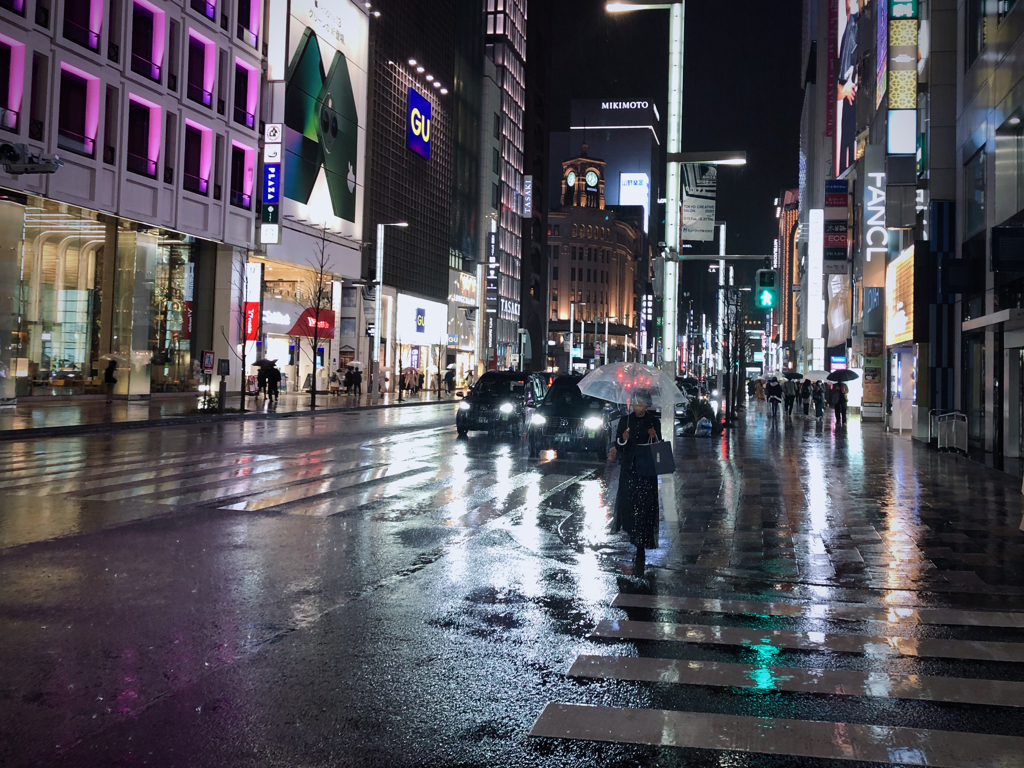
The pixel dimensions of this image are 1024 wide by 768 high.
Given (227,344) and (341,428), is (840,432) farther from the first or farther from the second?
(227,344)

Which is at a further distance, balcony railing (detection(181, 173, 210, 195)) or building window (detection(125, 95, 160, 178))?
balcony railing (detection(181, 173, 210, 195))

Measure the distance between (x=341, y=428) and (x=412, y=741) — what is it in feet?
74.9

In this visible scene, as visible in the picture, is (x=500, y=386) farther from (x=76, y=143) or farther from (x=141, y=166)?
(x=141, y=166)

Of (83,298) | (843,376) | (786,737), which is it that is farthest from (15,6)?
(843,376)

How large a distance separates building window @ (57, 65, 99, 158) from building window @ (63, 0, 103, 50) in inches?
44.1

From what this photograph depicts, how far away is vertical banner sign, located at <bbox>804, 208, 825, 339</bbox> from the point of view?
75688 mm

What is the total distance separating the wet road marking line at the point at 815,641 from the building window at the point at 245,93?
3964 cm

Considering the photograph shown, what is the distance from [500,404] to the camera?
23.7 metres

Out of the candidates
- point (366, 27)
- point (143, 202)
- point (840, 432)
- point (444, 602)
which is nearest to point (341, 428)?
point (143, 202)

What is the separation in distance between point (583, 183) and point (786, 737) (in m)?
195

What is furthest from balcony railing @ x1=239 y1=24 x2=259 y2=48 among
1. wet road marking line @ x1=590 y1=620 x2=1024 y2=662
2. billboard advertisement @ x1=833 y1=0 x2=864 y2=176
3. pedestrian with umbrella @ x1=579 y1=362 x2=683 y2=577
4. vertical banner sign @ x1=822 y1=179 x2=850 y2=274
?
wet road marking line @ x1=590 y1=620 x2=1024 y2=662

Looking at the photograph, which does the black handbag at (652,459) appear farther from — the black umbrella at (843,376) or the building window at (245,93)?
the building window at (245,93)

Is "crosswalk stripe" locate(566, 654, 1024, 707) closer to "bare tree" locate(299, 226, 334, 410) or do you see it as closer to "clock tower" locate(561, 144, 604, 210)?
"bare tree" locate(299, 226, 334, 410)

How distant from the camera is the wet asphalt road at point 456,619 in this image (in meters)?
4.36
